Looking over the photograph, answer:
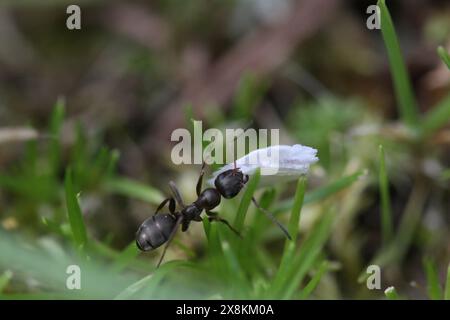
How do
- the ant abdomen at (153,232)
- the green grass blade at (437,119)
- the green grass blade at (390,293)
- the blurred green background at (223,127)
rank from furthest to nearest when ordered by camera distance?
1. the green grass blade at (437,119)
2. the blurred green background at (223,127)
3. the ant abdomen at (153,232)
4. the green grass blade at (390,293)

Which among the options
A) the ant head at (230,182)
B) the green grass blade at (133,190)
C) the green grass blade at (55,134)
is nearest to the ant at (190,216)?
the ant head at (230,182)

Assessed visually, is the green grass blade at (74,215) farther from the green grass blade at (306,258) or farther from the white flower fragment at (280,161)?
the green grass blade at (306,258)

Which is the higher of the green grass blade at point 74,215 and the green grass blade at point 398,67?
the green grass blade at point 398,67

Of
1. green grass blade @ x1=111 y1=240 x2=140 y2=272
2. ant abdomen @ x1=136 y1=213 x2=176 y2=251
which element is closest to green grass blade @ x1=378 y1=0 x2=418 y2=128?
ant abdomen @ x1=136 y1=213 x2=176 y2=251

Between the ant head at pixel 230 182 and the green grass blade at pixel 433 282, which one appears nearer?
the green grass blade at pixel 433 282

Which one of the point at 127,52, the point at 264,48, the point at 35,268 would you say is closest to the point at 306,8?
the point at 264,48

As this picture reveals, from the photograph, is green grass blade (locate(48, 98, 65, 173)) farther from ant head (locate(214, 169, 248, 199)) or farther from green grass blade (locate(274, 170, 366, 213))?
green grass blade (locate(274, 170, 366, 213))

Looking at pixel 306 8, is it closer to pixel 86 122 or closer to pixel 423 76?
pixel 423 76
